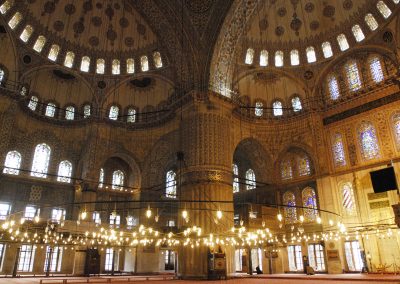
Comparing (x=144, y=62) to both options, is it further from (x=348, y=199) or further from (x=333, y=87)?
(x=348, y=199)

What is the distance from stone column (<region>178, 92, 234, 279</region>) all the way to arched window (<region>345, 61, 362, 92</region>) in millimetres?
7760

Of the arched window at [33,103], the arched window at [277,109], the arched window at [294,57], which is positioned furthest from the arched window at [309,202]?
the arched window at [33,103]

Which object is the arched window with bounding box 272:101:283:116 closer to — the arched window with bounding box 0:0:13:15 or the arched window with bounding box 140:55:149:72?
the arched window with bounding box 140:55:149:72

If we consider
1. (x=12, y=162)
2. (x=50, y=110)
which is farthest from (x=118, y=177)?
(x=12, y=162)

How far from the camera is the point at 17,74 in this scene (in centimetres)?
1973

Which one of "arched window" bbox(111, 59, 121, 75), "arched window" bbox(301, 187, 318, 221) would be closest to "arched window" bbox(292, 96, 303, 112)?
"arched window" bbox(301, 187, 318, 221)

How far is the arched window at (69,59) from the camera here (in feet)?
73.0

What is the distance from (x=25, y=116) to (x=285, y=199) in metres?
17.3

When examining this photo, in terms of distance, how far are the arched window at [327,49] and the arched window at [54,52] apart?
17.2 metres

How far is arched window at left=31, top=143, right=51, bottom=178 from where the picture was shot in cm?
2108

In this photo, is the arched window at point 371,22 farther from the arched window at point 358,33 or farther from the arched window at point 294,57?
the arched window at point 294,57

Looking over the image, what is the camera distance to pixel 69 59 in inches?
884

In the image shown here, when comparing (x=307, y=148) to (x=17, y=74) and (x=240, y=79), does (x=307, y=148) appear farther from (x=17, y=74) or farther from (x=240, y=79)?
(x=17, y=74)

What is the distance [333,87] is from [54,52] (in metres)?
17.9
